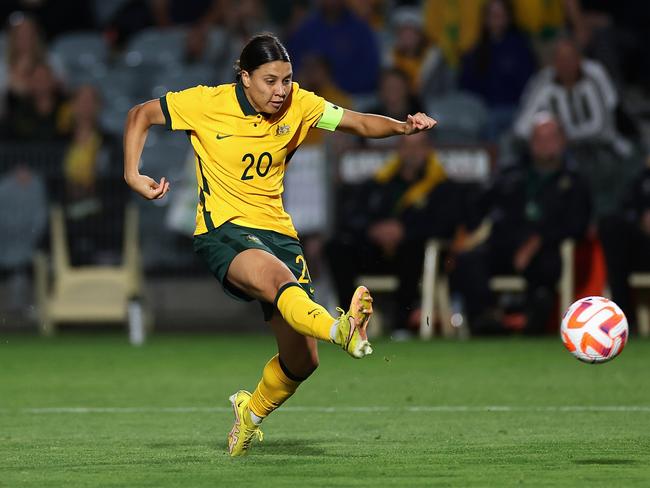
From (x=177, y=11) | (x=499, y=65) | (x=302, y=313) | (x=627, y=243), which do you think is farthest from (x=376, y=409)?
(x=177, y=11)

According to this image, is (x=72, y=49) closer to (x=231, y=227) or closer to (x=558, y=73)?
(x=558, y=73)

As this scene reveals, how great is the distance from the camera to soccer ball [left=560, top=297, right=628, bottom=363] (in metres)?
7.79

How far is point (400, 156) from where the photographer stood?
15656mm

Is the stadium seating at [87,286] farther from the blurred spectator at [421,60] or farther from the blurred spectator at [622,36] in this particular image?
the blurred spectator at [622,36]

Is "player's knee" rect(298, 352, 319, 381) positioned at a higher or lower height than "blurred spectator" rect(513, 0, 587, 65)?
higher

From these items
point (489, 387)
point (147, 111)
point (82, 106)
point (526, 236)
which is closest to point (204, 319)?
point (82, 106)

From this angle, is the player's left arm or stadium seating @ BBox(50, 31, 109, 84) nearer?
the player's left arm

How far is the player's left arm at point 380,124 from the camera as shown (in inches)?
291

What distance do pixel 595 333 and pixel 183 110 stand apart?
7.42 feet

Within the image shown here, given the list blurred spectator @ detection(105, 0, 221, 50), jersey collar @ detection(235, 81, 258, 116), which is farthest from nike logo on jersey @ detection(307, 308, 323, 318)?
blurred spectator @ detection(105, 0, 221, 50)

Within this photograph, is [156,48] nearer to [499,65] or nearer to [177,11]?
[177,11]

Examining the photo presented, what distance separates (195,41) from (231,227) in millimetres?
12117

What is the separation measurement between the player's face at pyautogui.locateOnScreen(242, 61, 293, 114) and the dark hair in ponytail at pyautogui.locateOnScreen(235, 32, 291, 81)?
A: 21mm

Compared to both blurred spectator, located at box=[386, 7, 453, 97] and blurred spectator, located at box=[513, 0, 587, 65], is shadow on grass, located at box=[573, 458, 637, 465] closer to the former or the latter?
blurred spectator, located at box=[386, 7, 453, 97]
